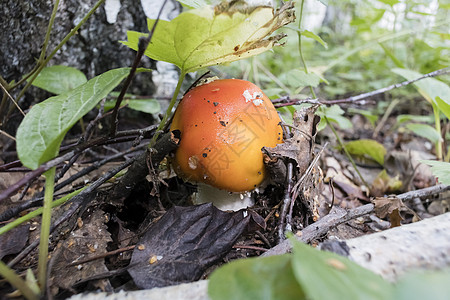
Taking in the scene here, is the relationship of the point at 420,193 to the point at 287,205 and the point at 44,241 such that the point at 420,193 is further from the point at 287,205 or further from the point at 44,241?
the point at 44,241

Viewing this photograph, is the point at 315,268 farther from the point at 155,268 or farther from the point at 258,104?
the point at 258,104

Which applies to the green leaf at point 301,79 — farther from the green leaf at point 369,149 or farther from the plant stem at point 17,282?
the plant stem at point 17,282

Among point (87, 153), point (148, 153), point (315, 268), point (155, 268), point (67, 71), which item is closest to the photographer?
point (315, 268)

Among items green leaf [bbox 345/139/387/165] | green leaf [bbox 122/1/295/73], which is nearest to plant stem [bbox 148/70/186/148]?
green leaf [bbox 122/1/295/73]

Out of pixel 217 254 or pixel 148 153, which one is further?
pixel 148 153

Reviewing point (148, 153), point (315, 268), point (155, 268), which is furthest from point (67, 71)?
point (315, 268)

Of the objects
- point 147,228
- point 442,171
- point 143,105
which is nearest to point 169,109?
point 147,228
